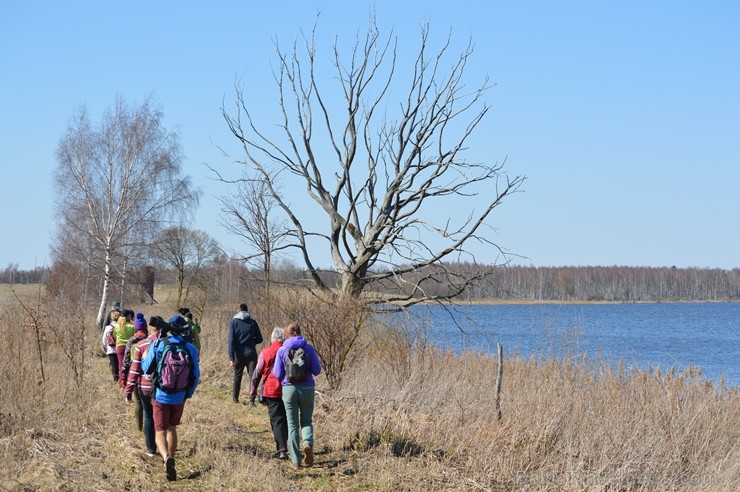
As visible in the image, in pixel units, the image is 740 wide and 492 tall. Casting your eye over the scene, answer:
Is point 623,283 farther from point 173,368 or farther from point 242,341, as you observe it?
point 173,368

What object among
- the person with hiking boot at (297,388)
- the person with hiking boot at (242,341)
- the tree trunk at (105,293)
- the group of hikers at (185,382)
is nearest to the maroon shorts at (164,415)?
the group of hikers at (185,382)

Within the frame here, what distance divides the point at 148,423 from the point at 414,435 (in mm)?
3345

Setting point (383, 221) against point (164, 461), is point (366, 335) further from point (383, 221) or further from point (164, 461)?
point (164, 461)

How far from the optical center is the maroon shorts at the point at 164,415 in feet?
30.4

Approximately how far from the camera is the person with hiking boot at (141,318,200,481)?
30.0 ft

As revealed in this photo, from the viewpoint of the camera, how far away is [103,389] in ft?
49.5

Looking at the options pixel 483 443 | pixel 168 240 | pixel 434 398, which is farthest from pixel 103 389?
pixel 168 240

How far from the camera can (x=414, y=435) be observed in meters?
10.8

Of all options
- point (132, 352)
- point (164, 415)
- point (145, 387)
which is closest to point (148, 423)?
point (145, 387)

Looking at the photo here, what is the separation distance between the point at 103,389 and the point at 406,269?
625 cm

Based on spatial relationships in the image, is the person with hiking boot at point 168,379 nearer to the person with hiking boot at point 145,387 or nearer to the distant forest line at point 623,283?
the person with hiking boot at point 145,387

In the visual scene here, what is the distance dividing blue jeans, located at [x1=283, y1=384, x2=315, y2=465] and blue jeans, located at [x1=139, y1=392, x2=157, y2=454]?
5.21ft

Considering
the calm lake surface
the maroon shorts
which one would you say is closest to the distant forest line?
the calm lake surface

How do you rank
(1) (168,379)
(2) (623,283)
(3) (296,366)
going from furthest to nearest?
1. (2) (623,283)
2. (3) (296,366)
3. (1) (168,379)
